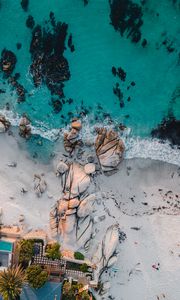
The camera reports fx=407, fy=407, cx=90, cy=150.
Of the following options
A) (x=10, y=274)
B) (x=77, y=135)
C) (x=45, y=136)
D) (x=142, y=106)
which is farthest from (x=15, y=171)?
(x=142, y=106)

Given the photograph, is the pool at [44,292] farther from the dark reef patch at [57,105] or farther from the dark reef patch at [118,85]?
the dark reef patch at [118,85]

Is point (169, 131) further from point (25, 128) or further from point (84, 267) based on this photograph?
point (84, 267)

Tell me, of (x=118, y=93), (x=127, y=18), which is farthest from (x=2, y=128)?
(x=127, y=18)

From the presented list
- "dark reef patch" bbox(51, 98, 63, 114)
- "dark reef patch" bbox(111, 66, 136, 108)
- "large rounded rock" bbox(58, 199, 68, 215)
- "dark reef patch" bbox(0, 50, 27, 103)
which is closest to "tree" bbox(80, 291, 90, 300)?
"large rounded rock" bbox(58, 199, 68, 215)

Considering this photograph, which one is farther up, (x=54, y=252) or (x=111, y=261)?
(x=54, y=252)

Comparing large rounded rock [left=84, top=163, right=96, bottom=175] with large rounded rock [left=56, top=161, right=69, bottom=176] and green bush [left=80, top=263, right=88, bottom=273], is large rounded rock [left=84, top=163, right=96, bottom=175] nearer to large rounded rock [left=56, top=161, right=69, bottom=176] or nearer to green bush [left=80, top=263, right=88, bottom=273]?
large rounded rock [left=56, top=161, right=69, bottom=176]

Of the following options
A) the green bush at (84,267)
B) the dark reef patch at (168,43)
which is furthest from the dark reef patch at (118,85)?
the green bush at (84,267)
